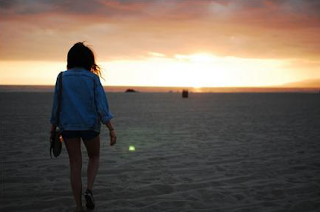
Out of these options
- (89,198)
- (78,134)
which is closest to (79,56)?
(78,134)

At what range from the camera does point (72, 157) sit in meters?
4.25

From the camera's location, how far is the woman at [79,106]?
4.11 m

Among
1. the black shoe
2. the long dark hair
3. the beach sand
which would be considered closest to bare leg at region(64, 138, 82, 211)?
the black shoe

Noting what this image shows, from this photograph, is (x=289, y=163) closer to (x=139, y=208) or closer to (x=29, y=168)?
(x=139, y=208)

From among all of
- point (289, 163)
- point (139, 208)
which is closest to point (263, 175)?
point (289, 163)

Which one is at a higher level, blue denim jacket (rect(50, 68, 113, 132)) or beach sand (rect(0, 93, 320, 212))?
blue denim jacket (rect(50, 68, 113, 132))

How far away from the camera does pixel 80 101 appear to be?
414 centimetres

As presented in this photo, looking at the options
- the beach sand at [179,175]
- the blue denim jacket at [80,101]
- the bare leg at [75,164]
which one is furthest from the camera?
the beach sand at [179,175]

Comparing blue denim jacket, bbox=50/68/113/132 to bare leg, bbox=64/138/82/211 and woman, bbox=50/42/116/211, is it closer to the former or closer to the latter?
woman, bbox=50/42/116/211

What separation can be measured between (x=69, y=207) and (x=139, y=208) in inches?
38.6

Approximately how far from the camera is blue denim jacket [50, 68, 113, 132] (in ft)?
13.4

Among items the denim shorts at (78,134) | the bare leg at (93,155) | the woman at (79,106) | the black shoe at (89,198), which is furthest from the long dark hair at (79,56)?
the black shoe at (89,198)

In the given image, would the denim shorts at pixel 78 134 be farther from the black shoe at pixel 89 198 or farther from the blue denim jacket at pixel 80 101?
the black shoe at pixel 89 198

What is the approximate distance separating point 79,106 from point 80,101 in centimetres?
7
